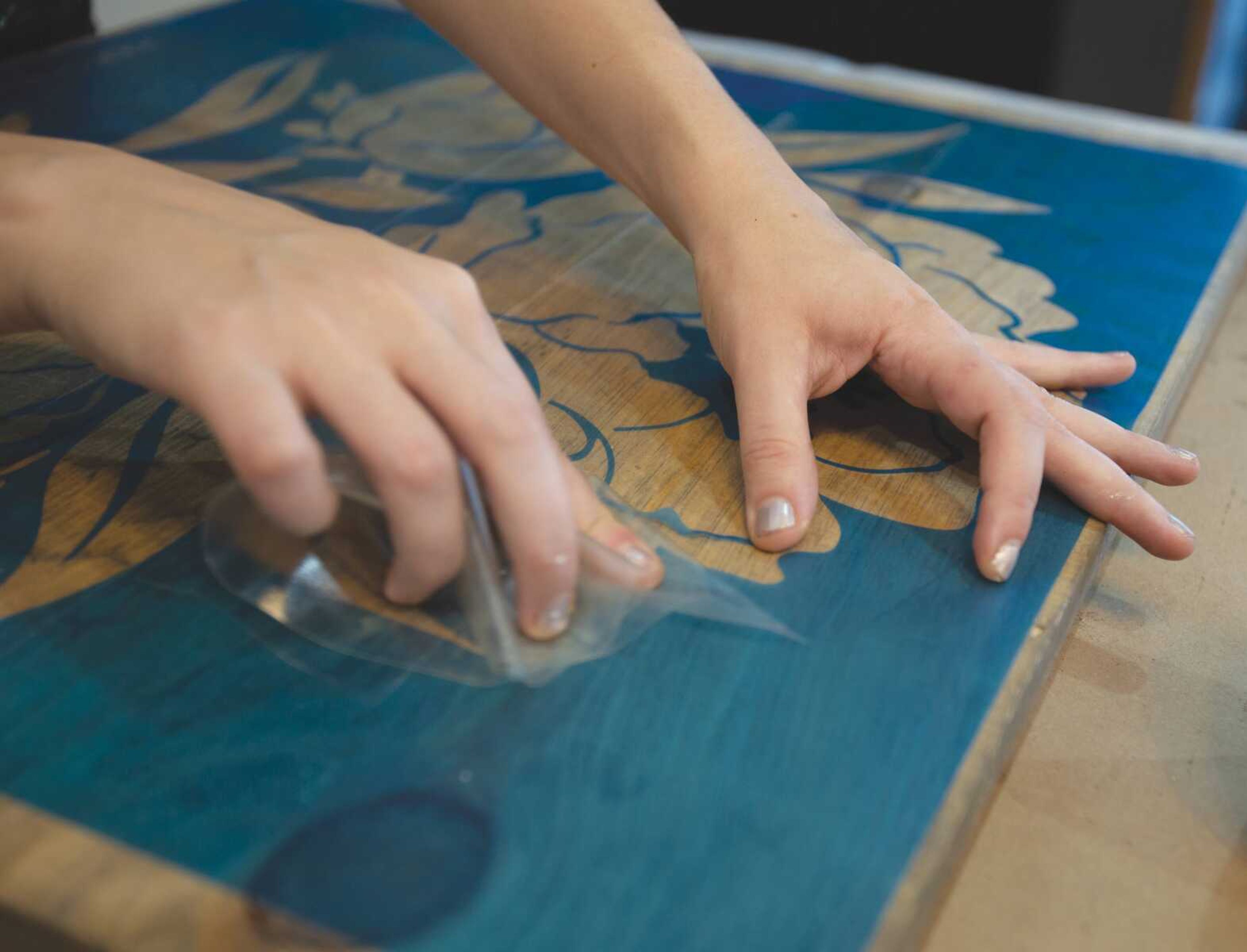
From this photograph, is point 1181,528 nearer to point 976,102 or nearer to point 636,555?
point 636,555

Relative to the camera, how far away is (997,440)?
55 centimetres

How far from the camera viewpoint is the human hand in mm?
541

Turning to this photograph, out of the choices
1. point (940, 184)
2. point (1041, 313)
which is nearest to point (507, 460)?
point (1041, 313)

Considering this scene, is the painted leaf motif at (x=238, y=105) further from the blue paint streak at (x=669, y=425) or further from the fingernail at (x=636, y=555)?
the fingernail at (x=636, y=555)

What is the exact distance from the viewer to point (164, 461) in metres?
0.57

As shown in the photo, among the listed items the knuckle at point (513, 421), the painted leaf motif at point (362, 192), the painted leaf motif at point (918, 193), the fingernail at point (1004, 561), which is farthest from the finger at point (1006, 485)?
the painted leaf motif at point (362, 192)

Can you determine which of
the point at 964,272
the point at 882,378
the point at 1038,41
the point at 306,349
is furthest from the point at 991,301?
the point at 1038,41

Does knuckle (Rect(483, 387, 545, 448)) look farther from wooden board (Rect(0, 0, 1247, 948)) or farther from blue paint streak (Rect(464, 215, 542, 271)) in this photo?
blue paint streak (Rect(464, 215, 542, 271))

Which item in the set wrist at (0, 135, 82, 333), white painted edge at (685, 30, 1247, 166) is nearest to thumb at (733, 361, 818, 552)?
wrist at (0, 135, 82, 333)

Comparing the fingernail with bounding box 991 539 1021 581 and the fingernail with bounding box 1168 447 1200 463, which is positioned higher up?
the fingernail with bounding box 991 539 1021 581

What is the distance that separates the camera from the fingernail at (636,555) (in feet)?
1.60

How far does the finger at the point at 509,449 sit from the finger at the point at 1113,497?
260 mm

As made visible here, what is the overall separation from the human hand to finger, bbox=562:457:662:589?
2.6 inches

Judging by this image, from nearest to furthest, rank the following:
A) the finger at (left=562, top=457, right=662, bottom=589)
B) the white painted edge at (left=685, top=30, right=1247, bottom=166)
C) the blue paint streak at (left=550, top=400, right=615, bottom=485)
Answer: the finger at (left=562, top=457, right=662, bottom=589) → the blue paint streak at (left=550, top=400, right=615, bottom=485) → the white painted edge at (left=685, top=30, right=1247, bottom=166)
